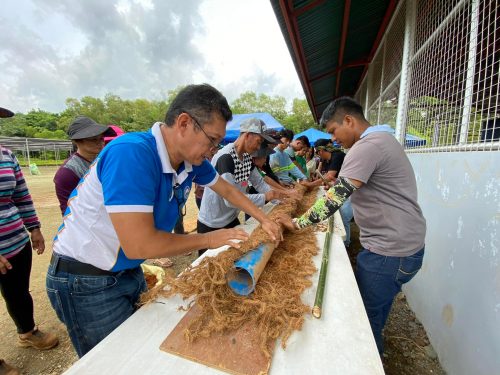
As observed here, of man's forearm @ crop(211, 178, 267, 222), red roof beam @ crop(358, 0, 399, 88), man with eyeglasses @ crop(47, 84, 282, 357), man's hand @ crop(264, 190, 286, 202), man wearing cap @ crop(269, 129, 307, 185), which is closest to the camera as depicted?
man with eyeglasses @ crop(47, 84, 282, 357)

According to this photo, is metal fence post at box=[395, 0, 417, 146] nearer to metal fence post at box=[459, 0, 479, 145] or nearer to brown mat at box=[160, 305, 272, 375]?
metal fence post at box=[459, 0, 479, 145]

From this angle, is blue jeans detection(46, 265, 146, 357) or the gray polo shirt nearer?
blue jeans detection(46, 265, 146, 357)

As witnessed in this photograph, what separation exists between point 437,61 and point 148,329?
140 inches

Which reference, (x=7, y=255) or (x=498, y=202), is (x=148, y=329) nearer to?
(x=7, y=255)

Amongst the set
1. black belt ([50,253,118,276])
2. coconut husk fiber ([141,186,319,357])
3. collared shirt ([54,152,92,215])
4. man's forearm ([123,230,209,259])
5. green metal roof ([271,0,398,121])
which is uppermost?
green metal roof ([271,0,398,121])

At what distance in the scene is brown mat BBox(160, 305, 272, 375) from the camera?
967 millimetres

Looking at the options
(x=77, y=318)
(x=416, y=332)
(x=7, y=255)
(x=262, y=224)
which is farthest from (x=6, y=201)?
(x=416, y=332)

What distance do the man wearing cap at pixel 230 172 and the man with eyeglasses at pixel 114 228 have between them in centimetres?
122

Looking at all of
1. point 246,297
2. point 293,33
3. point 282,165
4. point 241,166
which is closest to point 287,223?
point 246,297

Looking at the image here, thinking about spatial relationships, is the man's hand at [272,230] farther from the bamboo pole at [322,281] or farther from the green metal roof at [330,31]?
the green metal roof at [330,31]

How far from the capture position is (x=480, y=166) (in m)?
1.83

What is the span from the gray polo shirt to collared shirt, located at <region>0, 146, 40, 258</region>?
259cm

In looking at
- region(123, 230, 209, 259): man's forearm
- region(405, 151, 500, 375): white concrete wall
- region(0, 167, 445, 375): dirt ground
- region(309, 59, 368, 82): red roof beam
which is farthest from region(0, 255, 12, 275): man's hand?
region(309, 59, 368, 82): red roof beam

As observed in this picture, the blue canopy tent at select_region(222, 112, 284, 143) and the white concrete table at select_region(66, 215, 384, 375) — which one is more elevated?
the blue canopy tent at select_region(222, 112, 284, 143)
